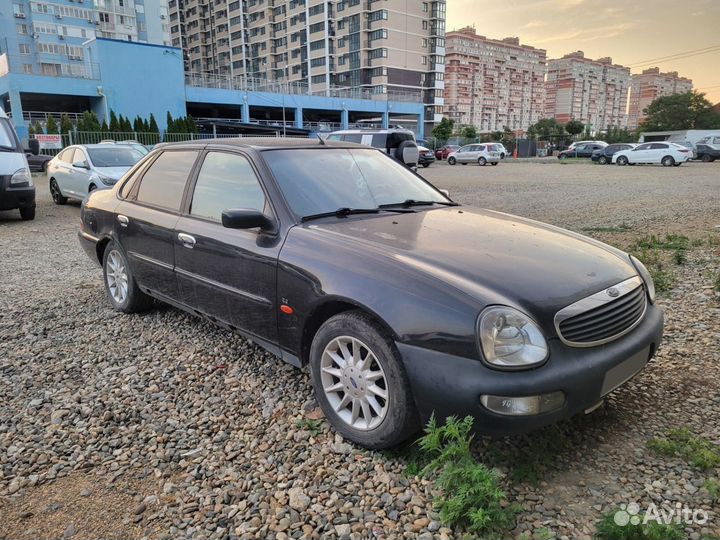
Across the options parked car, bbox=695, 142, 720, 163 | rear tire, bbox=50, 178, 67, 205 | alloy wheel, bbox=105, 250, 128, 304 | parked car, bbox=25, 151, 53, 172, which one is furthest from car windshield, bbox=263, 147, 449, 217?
parked car, bbox=695, 142, 720, 163

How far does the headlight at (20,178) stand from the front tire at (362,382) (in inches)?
380

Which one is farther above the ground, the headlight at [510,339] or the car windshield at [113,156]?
the car windshield at [113,156]

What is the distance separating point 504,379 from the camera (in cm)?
229

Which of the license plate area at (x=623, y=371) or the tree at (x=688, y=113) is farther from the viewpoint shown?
the tree at (x=688, y=113)

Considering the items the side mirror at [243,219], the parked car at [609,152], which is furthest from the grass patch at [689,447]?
the parked car at [609,152]

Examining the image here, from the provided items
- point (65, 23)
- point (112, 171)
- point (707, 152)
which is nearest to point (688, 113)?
point (707, 152)

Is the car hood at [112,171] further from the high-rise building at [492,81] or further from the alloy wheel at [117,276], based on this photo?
the high-rise building at [492,81]

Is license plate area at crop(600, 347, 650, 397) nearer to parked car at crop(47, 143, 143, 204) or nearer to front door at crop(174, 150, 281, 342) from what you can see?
front door at crop(174, 150, 281, 342)

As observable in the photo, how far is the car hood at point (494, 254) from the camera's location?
2.50 meters

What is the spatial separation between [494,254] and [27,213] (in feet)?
36.5

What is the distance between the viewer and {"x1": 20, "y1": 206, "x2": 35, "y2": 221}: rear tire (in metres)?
10.8

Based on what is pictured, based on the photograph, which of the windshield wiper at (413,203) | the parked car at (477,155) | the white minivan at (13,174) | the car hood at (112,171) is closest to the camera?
the windshield wiper at (413,203)

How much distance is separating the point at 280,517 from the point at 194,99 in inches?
2065

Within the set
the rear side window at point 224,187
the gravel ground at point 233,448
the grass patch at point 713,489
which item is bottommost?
the gravel ground at point 233,448
